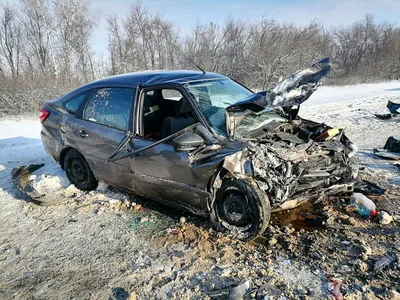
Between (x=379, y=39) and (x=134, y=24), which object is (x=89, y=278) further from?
(x=379, y=39)

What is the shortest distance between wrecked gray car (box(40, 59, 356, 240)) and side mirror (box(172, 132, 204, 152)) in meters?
0.01

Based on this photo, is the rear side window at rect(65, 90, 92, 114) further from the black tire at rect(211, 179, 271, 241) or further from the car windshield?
the black tire at rect(211, 179, 271, 241)

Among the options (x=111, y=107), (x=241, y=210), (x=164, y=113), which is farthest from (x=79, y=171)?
(x=241, y=210)

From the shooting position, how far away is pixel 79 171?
193 inches

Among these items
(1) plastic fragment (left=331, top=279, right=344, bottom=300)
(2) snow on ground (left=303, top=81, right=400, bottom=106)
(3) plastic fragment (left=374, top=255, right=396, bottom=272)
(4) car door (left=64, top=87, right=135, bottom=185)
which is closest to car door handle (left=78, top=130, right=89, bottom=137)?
(4) car door (left=64, top=87, right=135, bottom=185)

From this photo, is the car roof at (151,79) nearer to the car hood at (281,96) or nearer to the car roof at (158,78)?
the car roof at (158,78)

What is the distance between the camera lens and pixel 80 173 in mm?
4887

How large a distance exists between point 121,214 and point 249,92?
2420mm

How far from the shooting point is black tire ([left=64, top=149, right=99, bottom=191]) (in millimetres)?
4756

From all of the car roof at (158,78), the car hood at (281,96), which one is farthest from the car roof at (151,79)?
the car hood at (281,96)

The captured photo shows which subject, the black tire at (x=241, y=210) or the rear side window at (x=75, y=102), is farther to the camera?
the rear side window at (x=75, y=102)

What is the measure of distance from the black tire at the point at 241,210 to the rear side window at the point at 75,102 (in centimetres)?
258

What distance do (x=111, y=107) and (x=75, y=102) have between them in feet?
2.84

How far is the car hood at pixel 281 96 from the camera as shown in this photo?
3443 millimetres
